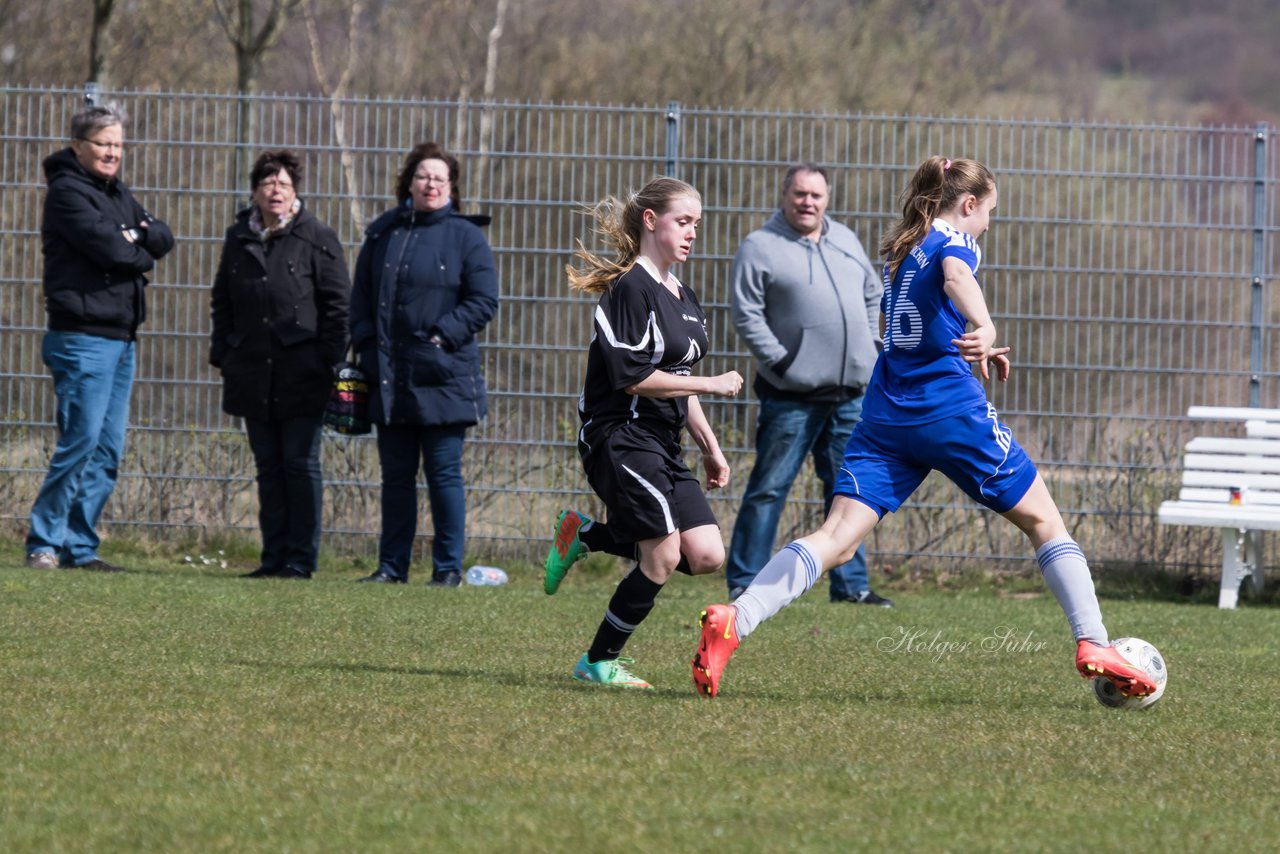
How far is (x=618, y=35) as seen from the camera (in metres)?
28.4

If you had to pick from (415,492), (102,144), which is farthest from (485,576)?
(102,144)

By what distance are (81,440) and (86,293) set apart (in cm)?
76

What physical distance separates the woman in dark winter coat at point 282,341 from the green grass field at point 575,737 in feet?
4.99

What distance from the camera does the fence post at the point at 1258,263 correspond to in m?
10.1

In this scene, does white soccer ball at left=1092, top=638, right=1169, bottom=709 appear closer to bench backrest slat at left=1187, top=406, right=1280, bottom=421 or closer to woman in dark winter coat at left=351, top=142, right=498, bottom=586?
woman in dark winter coat at left=351, top=142, right=498, bottom=586

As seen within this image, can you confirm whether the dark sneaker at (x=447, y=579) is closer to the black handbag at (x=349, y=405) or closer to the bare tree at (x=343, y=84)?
the black handbag at (x=349, y=405)

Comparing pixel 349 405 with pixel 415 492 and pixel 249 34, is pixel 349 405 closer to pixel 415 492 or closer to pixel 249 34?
pixel 415 492

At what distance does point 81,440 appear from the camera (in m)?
9.18

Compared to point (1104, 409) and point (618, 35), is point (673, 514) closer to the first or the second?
point (1104, 409)

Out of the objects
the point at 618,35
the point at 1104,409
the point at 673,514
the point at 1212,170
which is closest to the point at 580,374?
the point at 1104,409

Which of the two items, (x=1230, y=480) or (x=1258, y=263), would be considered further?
(x=1258, y=263)

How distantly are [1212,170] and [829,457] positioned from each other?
3.04 metres

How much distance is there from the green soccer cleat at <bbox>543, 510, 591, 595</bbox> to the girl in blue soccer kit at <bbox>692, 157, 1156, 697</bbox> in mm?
791

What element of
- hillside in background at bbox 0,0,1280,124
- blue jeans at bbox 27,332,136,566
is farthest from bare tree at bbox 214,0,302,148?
blue jeans at bbox 27,332,136,566
